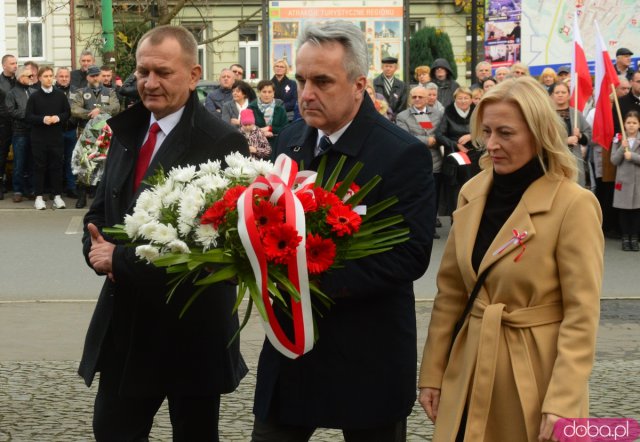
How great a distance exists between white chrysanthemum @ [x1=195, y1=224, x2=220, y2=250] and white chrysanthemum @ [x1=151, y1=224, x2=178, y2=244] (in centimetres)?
9

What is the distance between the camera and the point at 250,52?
40.9 m

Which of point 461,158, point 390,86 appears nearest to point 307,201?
point 461,158

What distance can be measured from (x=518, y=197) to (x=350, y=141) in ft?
1.95

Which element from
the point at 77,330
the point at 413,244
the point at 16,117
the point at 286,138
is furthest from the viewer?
the point at 16,117

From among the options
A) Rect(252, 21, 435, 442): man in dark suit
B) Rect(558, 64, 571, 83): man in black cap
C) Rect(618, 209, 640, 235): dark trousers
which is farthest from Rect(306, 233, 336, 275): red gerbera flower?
Rect(558, 64, 571, 83): man in black cap

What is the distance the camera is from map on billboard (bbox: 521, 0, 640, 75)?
65.0 ft

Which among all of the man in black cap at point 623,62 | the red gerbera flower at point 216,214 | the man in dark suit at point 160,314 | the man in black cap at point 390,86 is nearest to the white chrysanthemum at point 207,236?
the red gerbera flower at point 216,214

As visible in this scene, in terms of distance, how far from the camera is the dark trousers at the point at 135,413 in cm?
469

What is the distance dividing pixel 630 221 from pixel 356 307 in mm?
10938

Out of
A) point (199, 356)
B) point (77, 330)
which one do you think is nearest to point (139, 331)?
point (199, 356)

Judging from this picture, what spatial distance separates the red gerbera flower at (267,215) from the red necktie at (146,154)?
42.5 inches

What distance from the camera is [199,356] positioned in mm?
4672

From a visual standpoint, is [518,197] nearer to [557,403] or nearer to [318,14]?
[557,403]

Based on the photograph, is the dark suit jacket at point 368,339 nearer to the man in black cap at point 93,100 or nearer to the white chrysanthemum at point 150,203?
the white chrysanthemum at point 150,203
